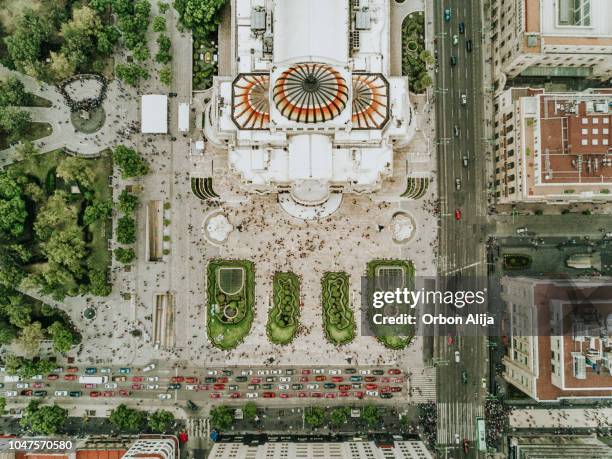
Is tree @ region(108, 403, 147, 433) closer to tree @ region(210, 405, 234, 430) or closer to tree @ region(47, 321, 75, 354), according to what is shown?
tree @ region(210, 405, 234, 430)

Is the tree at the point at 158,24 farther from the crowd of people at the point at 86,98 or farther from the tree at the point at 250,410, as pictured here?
the tree at the point at 250,410

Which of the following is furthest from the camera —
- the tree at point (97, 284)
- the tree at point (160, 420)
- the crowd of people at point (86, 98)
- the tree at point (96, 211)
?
the crowd of people at point (86, 98)

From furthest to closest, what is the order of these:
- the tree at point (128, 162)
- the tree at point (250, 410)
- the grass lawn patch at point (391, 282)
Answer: the grass lawn patch at point (391, 282) < the tree at point (128, 162) < the tree at point (250, 410)

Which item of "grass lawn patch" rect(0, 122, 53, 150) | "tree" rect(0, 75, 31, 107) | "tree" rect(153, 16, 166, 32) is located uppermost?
"tree" rect(153, 16, 166, 32)

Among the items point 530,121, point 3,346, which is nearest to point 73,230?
point 3,346

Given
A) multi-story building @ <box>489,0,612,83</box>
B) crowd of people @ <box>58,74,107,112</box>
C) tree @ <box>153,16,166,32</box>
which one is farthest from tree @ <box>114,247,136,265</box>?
multi-story building @ <box>489,0,612,83</box>

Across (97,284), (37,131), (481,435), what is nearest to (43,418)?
(97,284)

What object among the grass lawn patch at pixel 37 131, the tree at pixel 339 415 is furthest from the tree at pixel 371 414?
the grass lawn patch at pixel 37 131
